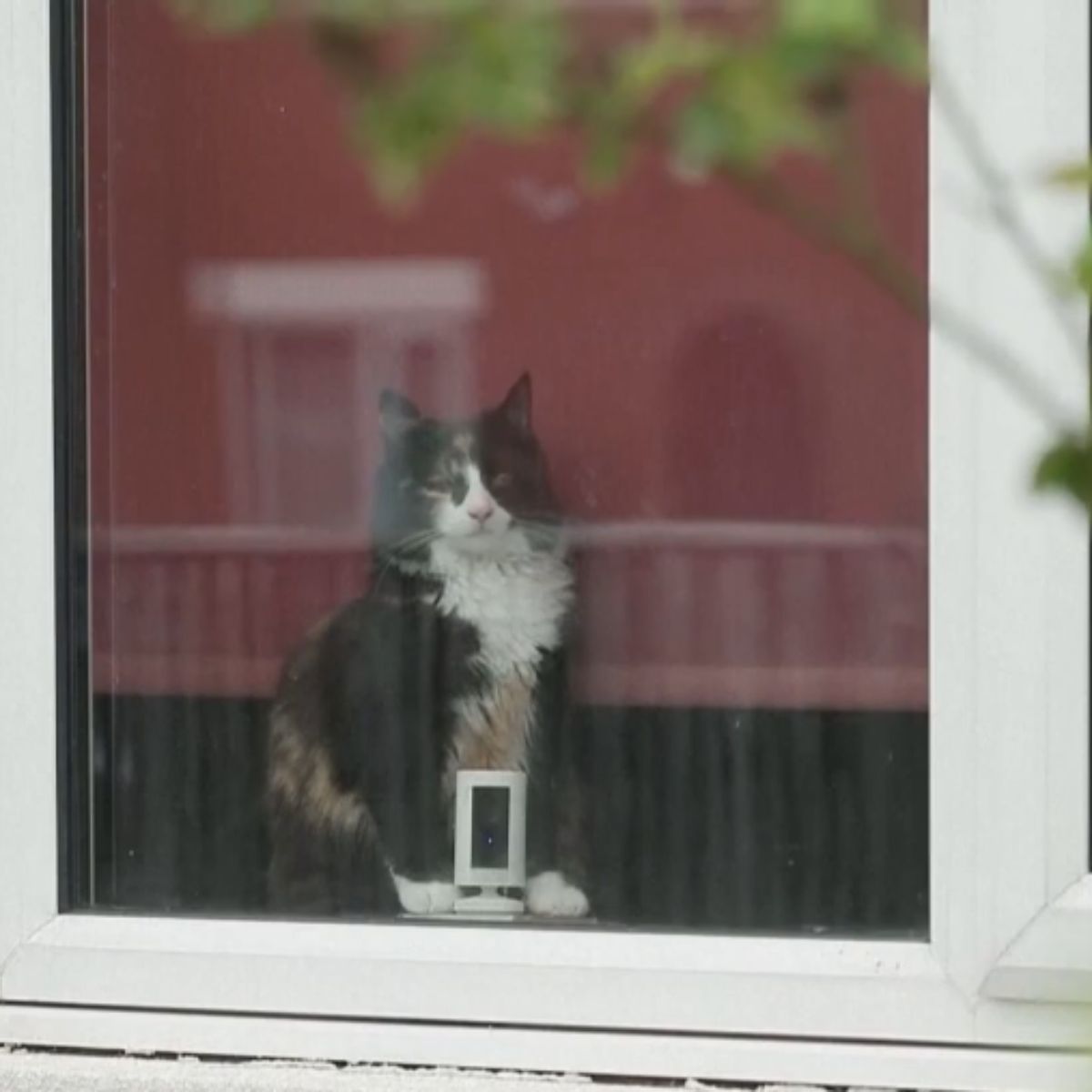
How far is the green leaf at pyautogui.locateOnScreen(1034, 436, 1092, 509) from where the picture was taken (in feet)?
1.23

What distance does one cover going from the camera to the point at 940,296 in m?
2.17

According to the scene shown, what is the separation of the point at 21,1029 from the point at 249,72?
1.04 m

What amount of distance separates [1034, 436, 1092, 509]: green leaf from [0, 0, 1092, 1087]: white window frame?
1.69 metres

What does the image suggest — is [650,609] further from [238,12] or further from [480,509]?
[238,12]

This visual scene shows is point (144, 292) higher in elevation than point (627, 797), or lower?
higher

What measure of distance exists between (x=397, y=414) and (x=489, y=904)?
53cm

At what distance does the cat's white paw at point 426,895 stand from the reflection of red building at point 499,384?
272 mm

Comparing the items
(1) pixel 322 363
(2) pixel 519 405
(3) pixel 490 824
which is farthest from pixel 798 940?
(1) pixel 322 363

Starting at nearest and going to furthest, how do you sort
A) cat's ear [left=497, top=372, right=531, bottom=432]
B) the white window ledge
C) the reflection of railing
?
the white window ledge
the reflection of railing
cat's ear [left=497, top=372, right=531, bottom=432]

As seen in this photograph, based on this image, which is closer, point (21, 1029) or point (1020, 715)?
point (1020, 715)

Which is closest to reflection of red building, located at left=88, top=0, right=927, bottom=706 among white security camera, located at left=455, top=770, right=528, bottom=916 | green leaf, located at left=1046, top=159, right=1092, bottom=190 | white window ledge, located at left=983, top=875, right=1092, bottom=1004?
white security camera, located at left=455, top=770, right=528, bottom=916

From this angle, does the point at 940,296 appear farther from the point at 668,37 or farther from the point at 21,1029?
the point at 668,37

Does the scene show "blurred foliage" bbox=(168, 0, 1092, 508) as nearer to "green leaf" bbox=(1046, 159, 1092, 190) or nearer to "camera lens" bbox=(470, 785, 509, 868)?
"green leaf" bbox=(1046, 159, 1092, 190)

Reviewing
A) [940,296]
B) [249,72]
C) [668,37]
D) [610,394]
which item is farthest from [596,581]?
[668,37]
